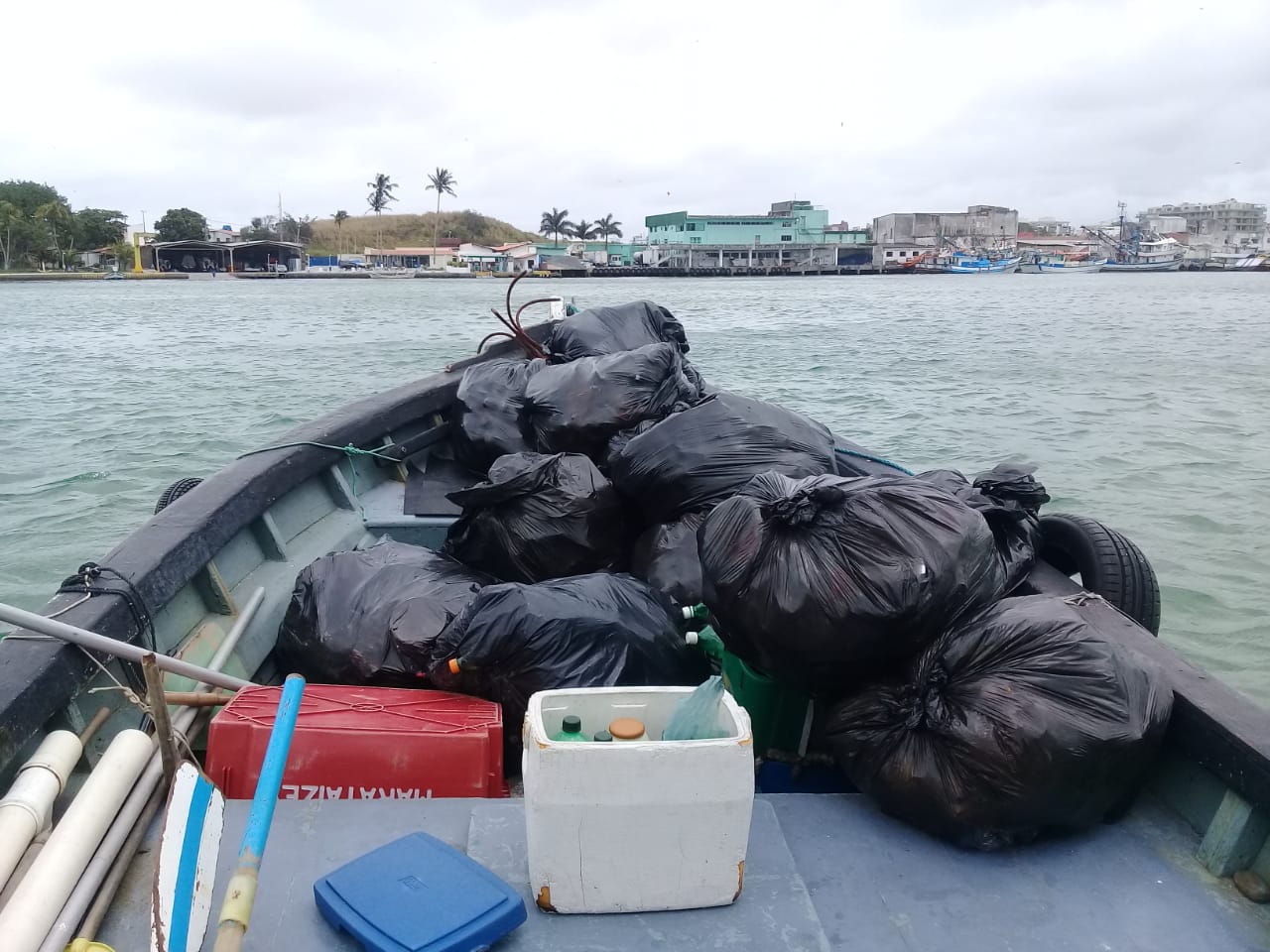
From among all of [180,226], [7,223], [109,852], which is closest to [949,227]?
[180,226]

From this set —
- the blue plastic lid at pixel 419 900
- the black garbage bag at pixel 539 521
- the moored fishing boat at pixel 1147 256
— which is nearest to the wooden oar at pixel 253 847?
the blue plastic lid at pixel 419 900

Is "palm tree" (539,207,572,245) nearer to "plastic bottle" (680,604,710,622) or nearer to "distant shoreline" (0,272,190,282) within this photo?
"distant shoreline" (0,272,190,282)

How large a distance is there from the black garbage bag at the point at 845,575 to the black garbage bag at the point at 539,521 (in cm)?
96

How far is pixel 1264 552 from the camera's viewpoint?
596cm

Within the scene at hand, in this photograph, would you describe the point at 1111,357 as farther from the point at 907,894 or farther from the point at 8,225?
the point at 8,225

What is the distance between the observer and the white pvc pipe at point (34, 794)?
4.60ft

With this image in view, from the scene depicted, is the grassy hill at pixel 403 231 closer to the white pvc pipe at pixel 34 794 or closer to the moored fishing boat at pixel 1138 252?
the moored fishing boat at pixel 1138 252

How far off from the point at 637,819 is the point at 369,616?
1.23m

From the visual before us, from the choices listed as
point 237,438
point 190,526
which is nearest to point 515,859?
point 190,526

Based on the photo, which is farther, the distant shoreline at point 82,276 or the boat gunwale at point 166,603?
the distant shoreline at point 82,276

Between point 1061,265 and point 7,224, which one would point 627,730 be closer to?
point 7,224

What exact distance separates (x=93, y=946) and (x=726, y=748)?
988 millimetres

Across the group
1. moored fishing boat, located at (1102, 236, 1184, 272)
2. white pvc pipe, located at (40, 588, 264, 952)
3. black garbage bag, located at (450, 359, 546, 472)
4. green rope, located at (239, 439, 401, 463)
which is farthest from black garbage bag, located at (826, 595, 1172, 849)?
moored fishing boat, located at (1102, 236, 1184, 272)

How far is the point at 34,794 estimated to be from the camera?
1.53 metres
